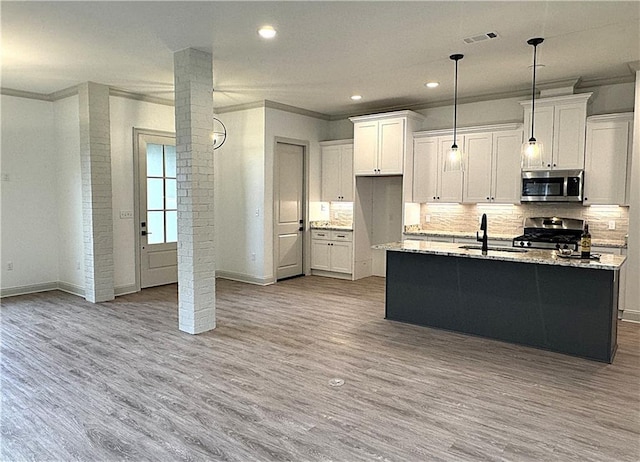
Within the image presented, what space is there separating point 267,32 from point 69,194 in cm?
422

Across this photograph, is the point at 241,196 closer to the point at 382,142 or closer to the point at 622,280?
the point at 382,142

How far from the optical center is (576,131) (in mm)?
5688

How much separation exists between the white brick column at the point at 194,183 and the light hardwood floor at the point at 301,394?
1.36ft

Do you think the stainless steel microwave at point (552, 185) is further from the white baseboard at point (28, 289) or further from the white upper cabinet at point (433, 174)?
the white baseboard at point (28, 289)

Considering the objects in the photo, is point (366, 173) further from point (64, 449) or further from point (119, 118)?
point (64, 449)

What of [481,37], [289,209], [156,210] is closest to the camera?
[481,37]

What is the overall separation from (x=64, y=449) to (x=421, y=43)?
14.1 feet

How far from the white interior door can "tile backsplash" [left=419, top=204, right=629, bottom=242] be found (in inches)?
82.9

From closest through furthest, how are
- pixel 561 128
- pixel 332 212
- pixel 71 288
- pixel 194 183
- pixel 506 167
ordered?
pixel 194 183 < pixel 561 128 < pixel 506 167 < pixel 71 288 < pixel 332 212

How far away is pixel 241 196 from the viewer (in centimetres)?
762

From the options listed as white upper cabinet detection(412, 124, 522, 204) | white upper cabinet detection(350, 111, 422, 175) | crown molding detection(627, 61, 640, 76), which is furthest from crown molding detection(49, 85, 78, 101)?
crown molding detection(627, 61, 640, 76)

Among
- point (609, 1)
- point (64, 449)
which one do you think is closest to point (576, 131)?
point (609, 1)

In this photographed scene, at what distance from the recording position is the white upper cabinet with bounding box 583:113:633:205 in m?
5.43

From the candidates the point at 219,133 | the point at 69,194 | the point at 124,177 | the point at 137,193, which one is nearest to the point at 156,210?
the point at 137,193
